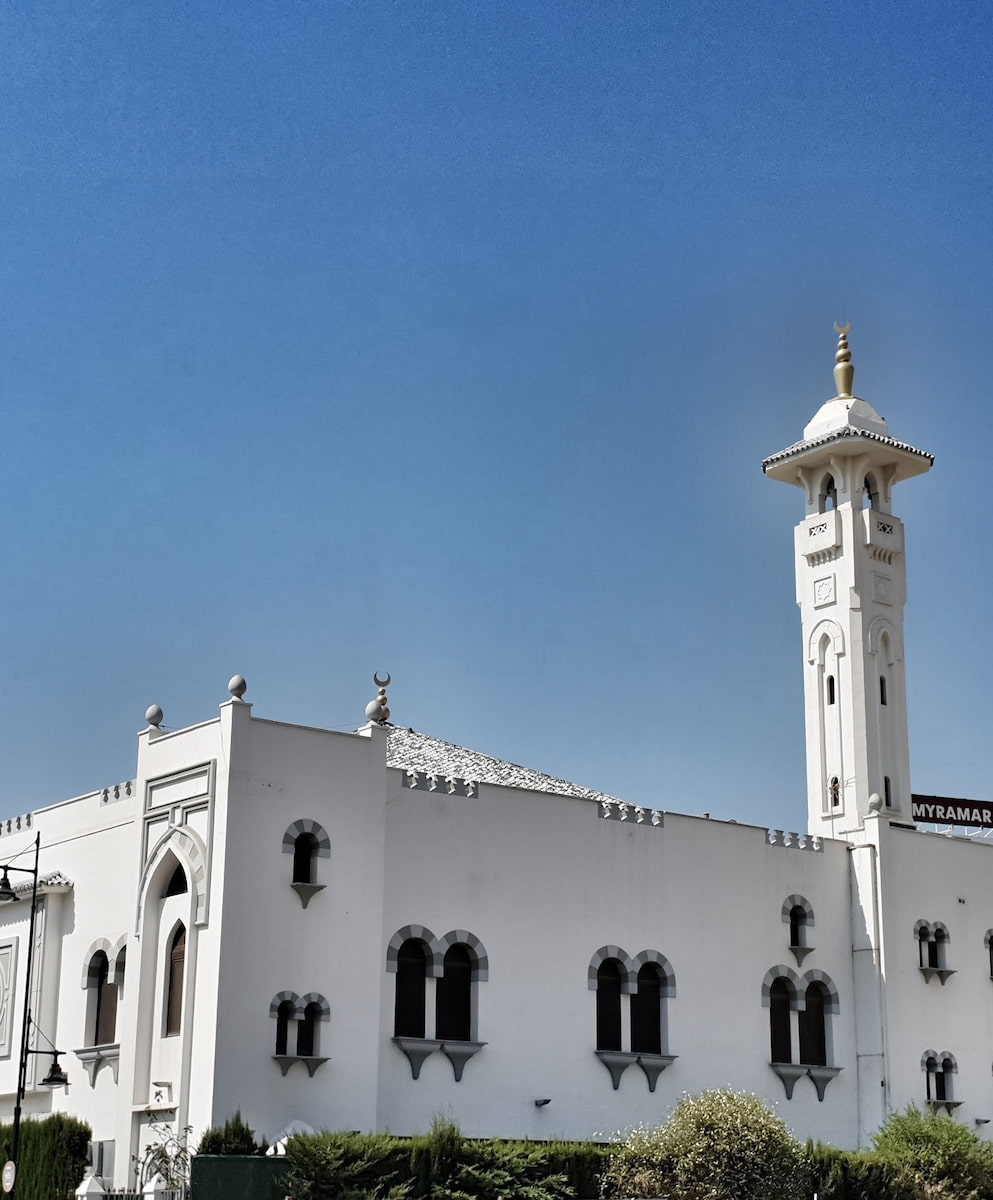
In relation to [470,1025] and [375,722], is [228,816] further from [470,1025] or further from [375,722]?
[470,1025]

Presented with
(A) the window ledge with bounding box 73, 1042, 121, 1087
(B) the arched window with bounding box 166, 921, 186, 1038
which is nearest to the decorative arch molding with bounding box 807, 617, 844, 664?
(B) the arched window with bounding box 166, 921, 186, 1038

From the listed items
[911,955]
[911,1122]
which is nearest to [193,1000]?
[911,1122]

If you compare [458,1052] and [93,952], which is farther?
[93,952]

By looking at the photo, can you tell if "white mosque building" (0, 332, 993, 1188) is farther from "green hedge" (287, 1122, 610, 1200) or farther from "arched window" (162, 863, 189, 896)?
"green hedge" (287, 1122, 610, 1200)

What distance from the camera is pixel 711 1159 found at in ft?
88.4

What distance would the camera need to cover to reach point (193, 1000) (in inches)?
1048

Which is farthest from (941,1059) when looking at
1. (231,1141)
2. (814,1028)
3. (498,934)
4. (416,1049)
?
(231,1141)

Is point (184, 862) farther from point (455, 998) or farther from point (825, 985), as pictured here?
point (825, 985)

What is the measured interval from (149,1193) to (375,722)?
329 inches

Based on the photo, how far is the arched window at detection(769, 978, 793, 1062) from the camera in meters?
33.3

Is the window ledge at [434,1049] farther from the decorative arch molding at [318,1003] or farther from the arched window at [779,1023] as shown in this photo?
the arched window at [779,1023]

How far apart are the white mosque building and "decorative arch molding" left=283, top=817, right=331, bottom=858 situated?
0.05 metres

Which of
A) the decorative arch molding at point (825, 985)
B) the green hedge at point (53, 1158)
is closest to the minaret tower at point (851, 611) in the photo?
the decorative arch molding at point (825, 985)

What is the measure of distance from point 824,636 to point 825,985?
8.37m
